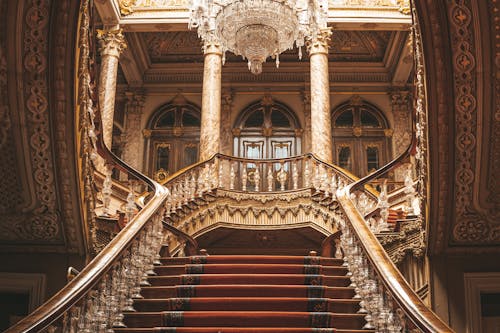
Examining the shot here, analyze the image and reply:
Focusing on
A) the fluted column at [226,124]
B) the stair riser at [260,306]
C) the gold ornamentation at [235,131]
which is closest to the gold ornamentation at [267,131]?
the gold ornamentation at [235,131]

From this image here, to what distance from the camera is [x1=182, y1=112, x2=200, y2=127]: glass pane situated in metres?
18.9

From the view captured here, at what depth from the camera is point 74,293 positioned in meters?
4.56

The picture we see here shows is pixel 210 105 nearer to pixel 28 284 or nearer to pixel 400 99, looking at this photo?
pixel 400 99

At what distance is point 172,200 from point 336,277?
5.45 meters

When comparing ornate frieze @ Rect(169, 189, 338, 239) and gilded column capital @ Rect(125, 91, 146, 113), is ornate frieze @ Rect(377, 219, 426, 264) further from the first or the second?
gilded column capital @ Rect(125, 91, 146, 113)

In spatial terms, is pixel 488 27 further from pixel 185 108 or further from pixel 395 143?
pixel 185 108

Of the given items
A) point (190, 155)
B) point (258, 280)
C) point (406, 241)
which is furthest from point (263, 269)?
point (190, 155)

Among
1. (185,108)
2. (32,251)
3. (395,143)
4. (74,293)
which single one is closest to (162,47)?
(185,108)

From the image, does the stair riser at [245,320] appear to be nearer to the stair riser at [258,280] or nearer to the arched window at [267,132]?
the stair riser at [258,280]

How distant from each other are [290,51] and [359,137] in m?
3.26

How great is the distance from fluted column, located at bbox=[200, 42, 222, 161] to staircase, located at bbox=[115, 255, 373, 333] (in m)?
6.40

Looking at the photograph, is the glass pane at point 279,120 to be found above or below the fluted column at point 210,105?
above

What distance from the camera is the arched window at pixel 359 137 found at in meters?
18.2

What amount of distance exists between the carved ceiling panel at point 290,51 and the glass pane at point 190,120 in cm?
163
